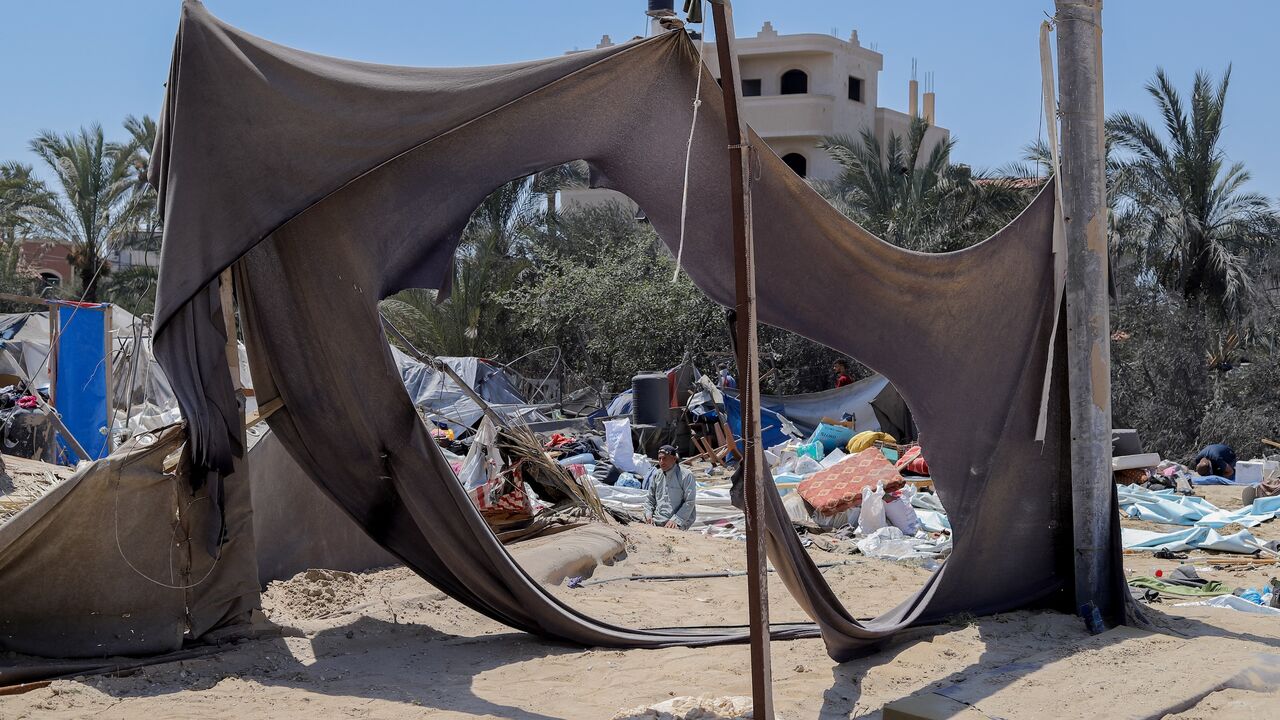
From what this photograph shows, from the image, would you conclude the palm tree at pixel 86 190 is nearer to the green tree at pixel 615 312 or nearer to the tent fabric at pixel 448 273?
the green tree at pixel 615 312

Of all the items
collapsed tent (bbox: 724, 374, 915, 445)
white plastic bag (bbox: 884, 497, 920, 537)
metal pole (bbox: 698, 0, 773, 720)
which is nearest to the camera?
metal pole (bbox: 698, 0, 773, 720)

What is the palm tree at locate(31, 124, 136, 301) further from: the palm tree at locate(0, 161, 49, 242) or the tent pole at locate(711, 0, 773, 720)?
the tent pole at locate(711, 0, 773, 720)

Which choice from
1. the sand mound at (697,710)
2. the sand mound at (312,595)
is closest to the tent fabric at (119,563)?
the sand mound at (312,595)

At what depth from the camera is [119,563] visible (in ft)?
17.1

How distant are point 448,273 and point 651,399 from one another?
38.4 ft

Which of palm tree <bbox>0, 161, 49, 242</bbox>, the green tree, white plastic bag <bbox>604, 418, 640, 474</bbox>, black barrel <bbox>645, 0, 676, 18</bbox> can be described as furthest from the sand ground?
palm tree <bbox>0, 161, 49, 242</bbox>

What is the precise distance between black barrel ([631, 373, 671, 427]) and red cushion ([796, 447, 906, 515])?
5395 millimetres

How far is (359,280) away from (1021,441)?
3524 mm

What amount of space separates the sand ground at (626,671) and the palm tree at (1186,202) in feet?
52.1

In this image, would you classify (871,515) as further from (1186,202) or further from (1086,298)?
(1186,202)

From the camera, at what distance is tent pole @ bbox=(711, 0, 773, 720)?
3869mm

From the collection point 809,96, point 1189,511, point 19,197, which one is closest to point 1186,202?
point 1189,511

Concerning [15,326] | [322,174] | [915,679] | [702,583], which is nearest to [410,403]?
[322,174]

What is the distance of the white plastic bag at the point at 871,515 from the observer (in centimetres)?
1026
